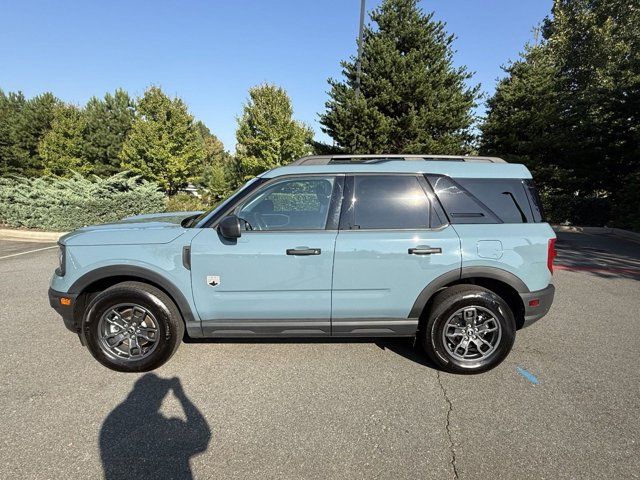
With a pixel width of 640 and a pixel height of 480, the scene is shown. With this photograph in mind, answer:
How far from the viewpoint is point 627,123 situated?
14.9 metres

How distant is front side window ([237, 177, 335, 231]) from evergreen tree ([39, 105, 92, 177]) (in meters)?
17.6

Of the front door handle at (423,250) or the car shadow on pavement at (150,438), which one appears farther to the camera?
the front door handle at (423,250)

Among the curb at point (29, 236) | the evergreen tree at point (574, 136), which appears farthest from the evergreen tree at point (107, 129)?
the evergreen tree at point (574, 136)

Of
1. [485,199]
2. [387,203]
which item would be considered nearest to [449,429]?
[387,203]

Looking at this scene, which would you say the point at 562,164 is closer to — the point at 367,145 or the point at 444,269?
the point at 367,145

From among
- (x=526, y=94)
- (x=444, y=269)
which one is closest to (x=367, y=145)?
(x=526, y=94)

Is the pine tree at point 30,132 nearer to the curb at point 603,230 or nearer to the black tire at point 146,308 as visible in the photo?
the black tire at point 146,308

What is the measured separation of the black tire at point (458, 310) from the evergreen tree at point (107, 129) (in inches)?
744

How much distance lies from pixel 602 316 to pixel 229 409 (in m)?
4.76

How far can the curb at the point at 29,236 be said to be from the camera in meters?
10.0

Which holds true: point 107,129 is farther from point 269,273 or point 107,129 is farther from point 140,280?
point 269,273

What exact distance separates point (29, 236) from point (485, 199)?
1209 cm

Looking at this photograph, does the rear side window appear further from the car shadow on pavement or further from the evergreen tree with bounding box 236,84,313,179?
the evergreen tree with bounding box 236,84,313,179

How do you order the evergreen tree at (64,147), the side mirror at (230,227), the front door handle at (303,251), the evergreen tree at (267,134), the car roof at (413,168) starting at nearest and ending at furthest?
the side mirror at (230,227), the front door handle at (303,251), the car roof at (413,168), the evergreen tree at (267,134), the evergreen tree at (64,147)
